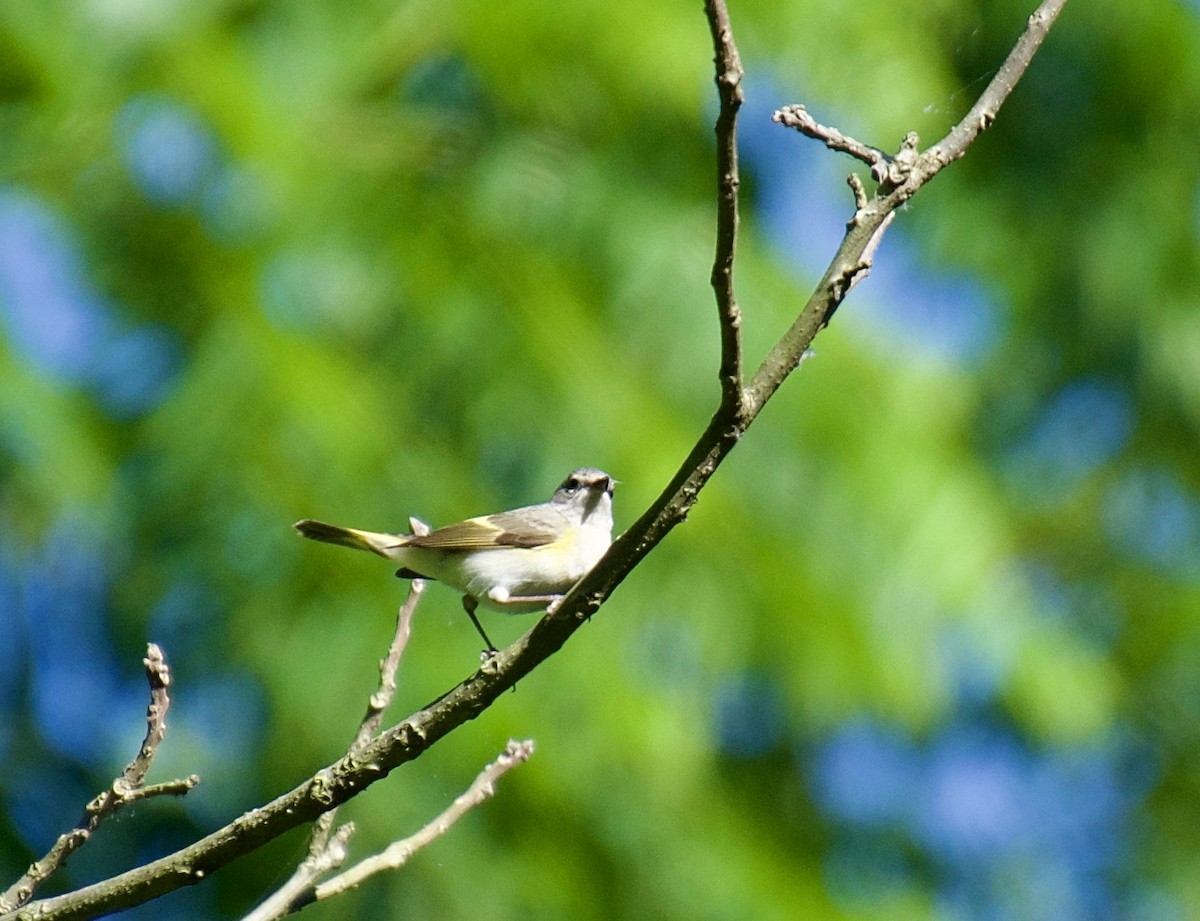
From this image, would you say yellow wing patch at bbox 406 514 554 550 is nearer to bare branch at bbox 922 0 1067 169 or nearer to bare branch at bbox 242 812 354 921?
bare branch at bbox 242 812 354 921

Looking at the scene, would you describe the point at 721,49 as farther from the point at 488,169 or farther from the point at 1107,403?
the point at 1107,403

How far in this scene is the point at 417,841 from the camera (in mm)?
1923

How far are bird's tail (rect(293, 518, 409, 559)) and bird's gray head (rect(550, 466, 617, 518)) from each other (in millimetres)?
398

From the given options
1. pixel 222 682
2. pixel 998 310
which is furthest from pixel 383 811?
pixel 998 310

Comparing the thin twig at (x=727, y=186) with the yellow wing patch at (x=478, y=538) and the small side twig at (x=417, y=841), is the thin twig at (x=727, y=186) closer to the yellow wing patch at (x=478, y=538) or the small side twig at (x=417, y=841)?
the small side twig at (x=417, y=841)

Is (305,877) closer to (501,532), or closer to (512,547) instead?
(512,547)

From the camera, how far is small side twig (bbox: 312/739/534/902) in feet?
6.09

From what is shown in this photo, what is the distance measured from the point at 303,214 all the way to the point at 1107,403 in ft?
19.4

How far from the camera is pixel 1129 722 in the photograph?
8.46 m

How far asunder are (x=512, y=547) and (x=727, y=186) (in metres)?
1.58

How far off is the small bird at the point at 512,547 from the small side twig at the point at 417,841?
46 cm

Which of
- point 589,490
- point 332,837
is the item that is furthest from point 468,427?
point 332,837

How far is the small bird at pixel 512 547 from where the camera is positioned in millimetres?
2754

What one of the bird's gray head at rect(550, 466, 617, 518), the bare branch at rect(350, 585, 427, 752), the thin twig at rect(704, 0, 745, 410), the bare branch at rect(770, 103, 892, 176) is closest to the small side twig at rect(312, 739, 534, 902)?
the bare branch at rect(350, 585, 427, 752)
